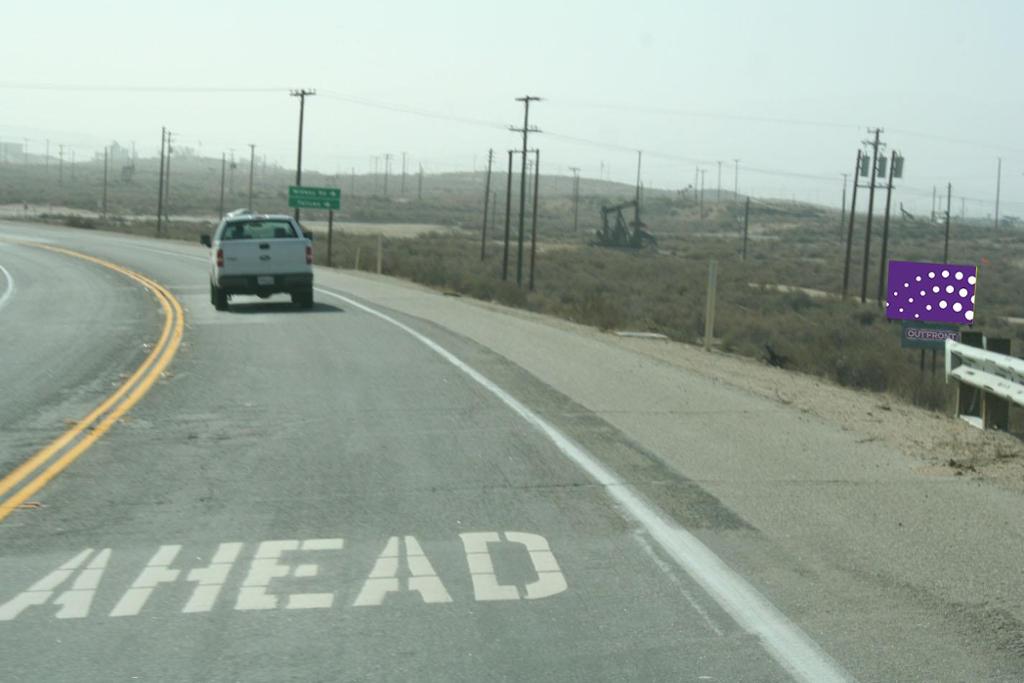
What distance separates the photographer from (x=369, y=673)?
5734 millimetres

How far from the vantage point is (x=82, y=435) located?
12.4 meters

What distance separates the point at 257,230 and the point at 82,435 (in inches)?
650

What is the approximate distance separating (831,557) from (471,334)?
16.5 m

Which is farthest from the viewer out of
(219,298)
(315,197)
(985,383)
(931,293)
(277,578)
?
(315,197)

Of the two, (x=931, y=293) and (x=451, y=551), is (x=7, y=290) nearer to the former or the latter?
(x=931, y=293)

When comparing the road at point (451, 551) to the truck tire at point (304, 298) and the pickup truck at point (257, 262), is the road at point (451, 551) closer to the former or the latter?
the pickup truck at point (257, 262)

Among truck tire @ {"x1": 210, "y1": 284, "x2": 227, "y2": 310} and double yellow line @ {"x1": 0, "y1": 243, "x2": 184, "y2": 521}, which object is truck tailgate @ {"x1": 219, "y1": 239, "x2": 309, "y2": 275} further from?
double yellow line @ {"x1": 0, "y1": 243, "x2": 184, "y2": 521}

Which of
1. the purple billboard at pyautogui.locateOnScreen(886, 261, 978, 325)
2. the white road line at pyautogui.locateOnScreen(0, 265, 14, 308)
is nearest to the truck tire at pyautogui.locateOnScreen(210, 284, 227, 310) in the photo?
the white road line at pyautogui.locateOnScreen(0, 265, 14, 308)

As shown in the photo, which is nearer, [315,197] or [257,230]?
[257,230]

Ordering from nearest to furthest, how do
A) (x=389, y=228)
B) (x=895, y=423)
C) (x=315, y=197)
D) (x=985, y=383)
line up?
(x=985, y=383) → (x=895, y=423) → (x=315, y=197) → (x=389, y=228)

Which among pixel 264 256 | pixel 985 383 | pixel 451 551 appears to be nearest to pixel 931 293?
pixel 985 383

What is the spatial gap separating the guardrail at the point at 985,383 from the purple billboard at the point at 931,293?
3.23 metres

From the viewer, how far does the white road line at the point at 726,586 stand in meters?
5.81

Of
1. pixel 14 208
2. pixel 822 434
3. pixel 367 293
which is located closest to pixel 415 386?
pixel 822 434
